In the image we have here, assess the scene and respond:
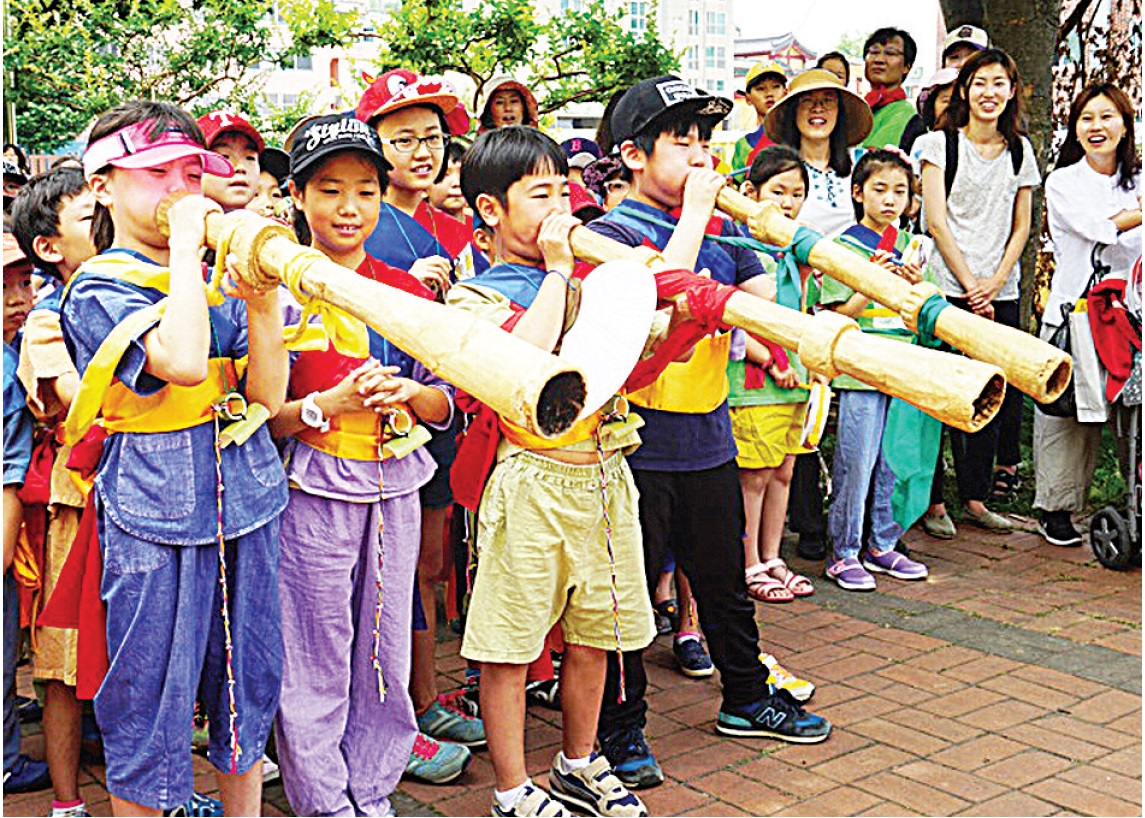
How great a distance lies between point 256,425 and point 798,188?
2839 mm

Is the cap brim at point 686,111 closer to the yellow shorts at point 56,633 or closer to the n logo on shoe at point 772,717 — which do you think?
the n logo on shoe at point 772,717

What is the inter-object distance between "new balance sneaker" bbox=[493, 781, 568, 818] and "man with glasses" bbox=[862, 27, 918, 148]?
476 cm

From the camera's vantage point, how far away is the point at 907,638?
4930 millimetres

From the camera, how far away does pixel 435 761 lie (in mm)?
3754

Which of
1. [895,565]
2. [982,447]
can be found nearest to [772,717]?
[895,565]

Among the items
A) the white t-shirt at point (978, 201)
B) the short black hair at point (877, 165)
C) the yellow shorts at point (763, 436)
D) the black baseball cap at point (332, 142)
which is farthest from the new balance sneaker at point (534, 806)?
the white t-shirt at point (978, 201)

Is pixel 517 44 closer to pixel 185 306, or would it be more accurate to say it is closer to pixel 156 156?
pixel 156 156

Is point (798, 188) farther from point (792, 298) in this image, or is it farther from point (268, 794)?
point (268, 794)

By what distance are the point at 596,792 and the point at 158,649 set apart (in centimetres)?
125

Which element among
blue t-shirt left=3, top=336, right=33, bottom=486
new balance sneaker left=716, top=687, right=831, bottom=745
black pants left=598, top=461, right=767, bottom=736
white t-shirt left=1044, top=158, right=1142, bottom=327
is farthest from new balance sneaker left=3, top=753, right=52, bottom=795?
white t-shirt left=1044, top=158, right=1142, bottom=327

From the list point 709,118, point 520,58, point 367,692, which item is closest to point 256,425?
point 367,692

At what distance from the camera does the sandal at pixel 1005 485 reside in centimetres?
684

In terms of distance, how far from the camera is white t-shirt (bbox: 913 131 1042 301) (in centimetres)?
641

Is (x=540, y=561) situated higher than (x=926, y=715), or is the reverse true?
(x=540, y=561)
